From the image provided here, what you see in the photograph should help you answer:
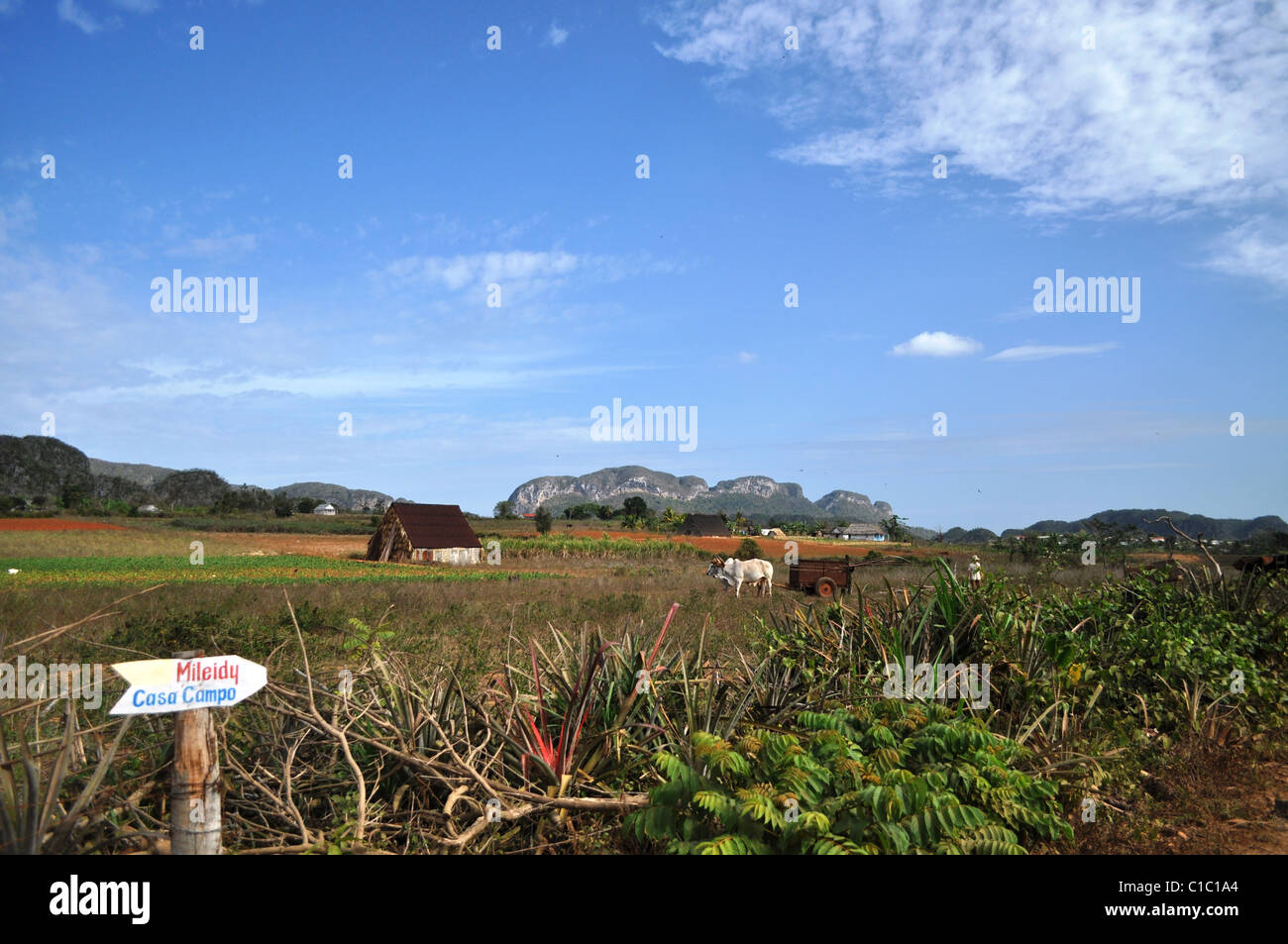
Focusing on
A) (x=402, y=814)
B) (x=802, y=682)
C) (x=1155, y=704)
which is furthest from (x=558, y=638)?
(x=1155, y=704)

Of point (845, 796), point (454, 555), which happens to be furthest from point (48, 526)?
point (845, 796)

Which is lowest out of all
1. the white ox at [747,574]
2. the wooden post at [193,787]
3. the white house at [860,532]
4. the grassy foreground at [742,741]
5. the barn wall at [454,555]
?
the white house at [860,532]

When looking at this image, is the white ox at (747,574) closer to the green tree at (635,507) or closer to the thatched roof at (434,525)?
the thatched roof at (434,525)

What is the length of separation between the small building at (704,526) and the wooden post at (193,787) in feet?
222

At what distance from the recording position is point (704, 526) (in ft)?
242

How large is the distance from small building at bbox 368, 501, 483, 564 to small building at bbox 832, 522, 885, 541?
68.8 metres

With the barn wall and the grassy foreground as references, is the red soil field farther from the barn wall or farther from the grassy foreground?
the grassy foreground

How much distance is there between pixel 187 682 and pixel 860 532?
4299 inches

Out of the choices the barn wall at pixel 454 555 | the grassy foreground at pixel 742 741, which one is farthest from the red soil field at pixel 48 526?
the grassy foreground at pixel 742 741

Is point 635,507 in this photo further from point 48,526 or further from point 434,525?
point 48,526

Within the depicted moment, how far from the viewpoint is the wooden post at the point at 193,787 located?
9.70 ft
